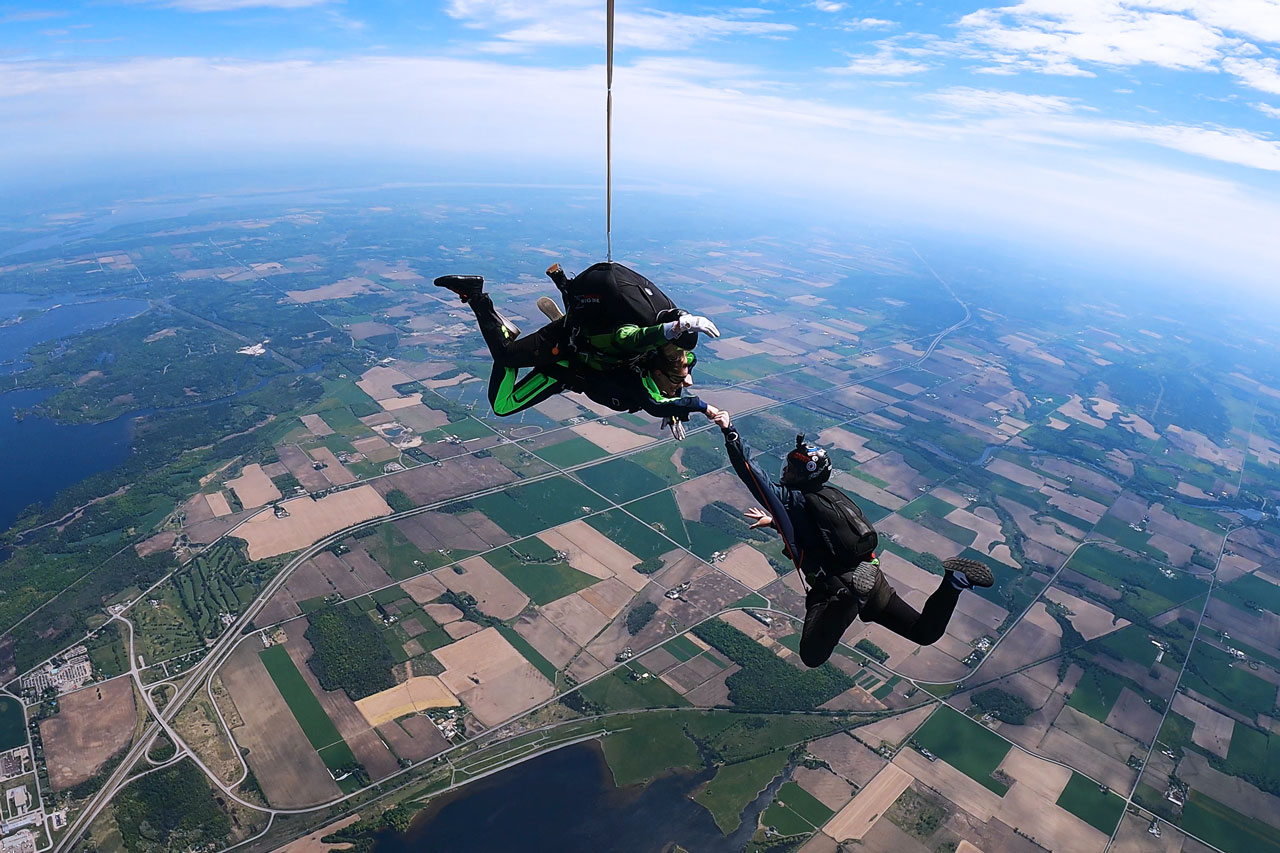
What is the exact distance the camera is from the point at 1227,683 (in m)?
46.1

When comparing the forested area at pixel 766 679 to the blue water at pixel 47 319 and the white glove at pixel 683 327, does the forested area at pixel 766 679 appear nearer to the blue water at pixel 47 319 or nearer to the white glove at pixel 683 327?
the white glove at pixel 683 327

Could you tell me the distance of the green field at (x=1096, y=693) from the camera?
42.2m

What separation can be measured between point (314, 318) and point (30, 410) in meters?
41.6

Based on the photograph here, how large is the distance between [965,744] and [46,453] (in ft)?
297

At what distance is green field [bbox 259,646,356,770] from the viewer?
113 feet

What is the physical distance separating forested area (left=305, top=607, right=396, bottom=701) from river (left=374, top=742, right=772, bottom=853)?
9.55m

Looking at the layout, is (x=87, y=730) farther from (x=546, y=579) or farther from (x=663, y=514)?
(x=663, y=514)

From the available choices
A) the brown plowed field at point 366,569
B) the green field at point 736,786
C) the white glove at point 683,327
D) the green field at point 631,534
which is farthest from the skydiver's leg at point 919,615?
the brown plowed field at point 366,569

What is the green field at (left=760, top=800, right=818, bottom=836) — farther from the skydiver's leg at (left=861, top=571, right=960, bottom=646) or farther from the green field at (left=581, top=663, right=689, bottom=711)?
the skydiver's leg at (left=861, top=571, right=960, bottom=646)

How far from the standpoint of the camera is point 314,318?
11156 centimetres

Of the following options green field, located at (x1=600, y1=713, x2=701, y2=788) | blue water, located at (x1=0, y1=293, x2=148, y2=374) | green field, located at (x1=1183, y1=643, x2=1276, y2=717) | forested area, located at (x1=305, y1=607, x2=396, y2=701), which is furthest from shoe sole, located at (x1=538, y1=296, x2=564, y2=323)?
blue water, located at (x1=0, y1=293, x2=148, y2=374)

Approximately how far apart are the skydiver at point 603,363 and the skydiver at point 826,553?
109cm

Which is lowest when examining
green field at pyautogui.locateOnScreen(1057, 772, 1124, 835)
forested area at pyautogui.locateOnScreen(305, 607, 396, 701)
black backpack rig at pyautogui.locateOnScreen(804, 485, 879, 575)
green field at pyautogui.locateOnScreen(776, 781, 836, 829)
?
green field at pyautogui.locateOnScreen(1057, 772, 1124, 835)

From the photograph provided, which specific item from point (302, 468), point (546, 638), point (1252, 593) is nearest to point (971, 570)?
point (546, 638)
